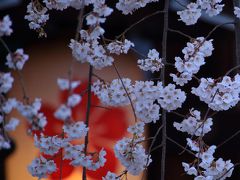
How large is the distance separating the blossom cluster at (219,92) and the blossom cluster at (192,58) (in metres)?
0.06

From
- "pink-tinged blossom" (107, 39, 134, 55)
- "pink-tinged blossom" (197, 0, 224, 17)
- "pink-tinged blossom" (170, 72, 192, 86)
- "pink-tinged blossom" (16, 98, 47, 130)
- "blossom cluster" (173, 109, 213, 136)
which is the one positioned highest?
"pink-tinged blossom" (197, 0, 224, 17)

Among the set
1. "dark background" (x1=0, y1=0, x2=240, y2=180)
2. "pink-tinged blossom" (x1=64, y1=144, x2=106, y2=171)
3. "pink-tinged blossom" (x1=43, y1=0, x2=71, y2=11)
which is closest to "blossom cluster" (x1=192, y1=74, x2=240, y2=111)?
"pink-tinged blossom" (x1=64, y1=144, x2=106, y2=171)

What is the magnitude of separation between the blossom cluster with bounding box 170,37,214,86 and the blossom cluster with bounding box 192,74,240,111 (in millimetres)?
61

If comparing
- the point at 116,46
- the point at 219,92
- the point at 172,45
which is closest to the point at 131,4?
the point at 116,46

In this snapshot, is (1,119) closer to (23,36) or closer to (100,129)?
(100,129)

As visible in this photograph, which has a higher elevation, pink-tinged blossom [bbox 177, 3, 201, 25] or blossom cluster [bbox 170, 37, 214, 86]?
pink-tinged blossom [bbox 177, 3, 201, 25]

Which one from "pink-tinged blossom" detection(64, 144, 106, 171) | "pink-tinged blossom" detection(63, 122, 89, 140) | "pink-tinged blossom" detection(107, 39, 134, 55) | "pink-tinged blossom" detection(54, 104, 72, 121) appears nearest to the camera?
"pink-tinged blossom" detection(54, 104, 72, 121)

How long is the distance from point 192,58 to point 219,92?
154 mm

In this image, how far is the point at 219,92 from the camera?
6.09 feet

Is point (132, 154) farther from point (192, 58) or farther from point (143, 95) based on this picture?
point (192, 58)

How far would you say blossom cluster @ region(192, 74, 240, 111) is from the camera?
1833 mm

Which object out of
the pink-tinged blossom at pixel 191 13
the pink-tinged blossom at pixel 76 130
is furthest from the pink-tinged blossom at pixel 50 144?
the pink-tinged blossom at pixel 191 13

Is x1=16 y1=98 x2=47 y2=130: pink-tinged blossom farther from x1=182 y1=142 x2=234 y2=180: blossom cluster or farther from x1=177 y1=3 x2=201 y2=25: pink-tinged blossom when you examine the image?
x1=177 y1=3 x2=201 y2=25: pink-tinged blossom

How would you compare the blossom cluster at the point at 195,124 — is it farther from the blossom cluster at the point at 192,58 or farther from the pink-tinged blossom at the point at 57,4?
the pink-tinged blossom at the point at 57,4
